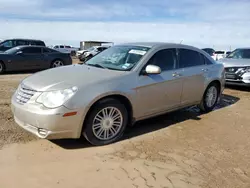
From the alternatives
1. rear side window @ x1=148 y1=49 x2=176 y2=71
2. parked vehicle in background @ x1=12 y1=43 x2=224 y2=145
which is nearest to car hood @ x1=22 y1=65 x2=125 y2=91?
parked vehicle in background @ x1=12 y1=43 x2=224 y2=145

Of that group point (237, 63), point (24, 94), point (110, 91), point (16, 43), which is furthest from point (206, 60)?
point (16, 43)

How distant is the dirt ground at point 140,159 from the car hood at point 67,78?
90 cm

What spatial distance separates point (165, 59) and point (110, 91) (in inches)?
60.7

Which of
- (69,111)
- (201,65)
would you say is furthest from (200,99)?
(69,111)

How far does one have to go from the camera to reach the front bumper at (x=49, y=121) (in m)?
Result: 3.79

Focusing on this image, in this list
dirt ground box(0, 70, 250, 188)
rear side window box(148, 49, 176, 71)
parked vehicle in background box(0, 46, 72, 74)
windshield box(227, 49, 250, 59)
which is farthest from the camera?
parked vehicle in background box(0, 46, 72, 74)

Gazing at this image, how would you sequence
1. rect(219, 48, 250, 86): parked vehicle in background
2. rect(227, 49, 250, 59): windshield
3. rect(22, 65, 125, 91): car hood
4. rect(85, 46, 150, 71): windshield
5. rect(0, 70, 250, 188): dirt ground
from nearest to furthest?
rect(0, 70, 250, 188): dirt ground, rect(22, 65, 125, 91): car hood, rect(85, 46, 150, 71): windshield, rect(219, 48, 250, 86): parked vehicle in background, rect(227, 49, 250, 59): windshield

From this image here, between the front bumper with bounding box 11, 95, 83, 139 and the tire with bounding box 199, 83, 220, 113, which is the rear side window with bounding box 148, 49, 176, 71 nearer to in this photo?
the tire with bounding box 199, 83, 220, 113

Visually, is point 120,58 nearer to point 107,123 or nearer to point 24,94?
point 107,123

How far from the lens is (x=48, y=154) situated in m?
3.94

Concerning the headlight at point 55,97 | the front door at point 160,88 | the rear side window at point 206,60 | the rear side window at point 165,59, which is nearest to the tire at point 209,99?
the rear side window at point 206,60

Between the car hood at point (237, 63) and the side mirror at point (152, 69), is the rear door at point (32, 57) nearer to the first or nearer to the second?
the car hood at point (237, 63)

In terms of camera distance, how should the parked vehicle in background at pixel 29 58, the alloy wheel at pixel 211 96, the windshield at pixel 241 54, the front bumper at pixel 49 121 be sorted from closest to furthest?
the front bumper at pixel 49 121 < the alloy wheel at pixel 211 96 < the windshield at pixel 241 54 < the parked vehicle in background at pixel 29 58

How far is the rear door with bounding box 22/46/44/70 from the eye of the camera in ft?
44.4
